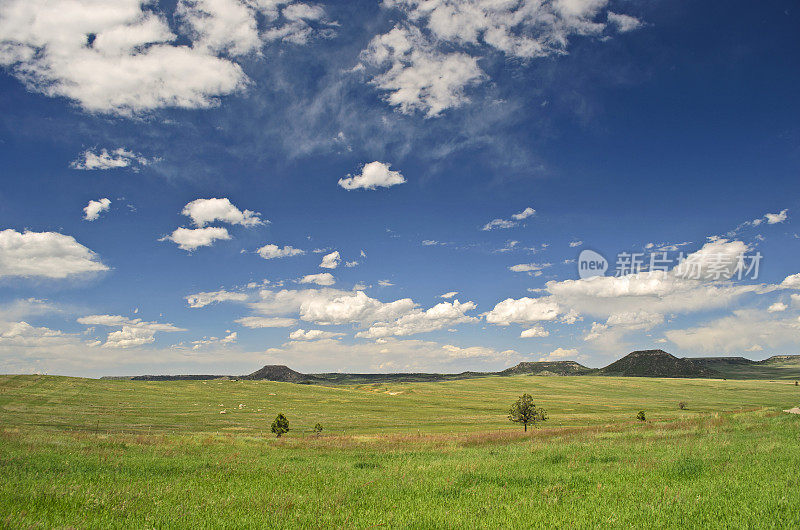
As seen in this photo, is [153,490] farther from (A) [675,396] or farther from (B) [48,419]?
(A) [675,396]

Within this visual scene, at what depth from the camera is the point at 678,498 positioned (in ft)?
24.6

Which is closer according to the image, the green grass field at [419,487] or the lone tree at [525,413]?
the green grass field at [419,487]

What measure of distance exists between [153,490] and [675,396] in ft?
553

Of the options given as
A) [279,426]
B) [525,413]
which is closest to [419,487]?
[279,426]

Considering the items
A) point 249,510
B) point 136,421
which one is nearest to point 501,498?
point 249,510

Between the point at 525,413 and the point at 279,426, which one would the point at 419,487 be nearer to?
the point at 279,426

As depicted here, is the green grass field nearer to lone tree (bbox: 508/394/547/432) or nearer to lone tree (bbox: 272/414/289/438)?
lone tree (bbox: 272/414/289/438)

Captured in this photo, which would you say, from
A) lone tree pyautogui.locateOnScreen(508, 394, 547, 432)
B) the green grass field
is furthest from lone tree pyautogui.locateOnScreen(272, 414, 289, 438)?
lone tree pyautogui.locateOnScreen(508, 394, 547, 432)

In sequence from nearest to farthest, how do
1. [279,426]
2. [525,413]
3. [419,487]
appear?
[419,487]
[279,426]
[525,413]

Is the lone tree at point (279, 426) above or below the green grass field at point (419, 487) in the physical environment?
below

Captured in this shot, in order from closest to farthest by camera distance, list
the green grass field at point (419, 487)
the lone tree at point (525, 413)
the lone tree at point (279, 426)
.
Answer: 1. the green grass field at point (419, 487)
2. the lone tree at point (279, 426)
3. the lone tree at point (525, 413)

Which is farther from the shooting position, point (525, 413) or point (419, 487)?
point (525, 413)

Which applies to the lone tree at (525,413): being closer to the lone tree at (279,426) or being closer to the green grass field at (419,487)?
the lone tree at (279,426)

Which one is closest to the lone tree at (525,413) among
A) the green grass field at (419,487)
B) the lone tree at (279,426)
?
the lone tree at (279,426)
